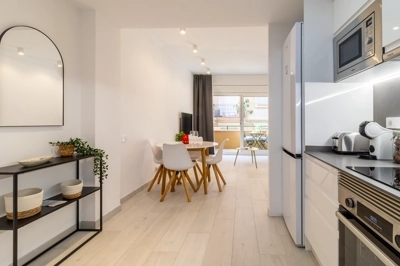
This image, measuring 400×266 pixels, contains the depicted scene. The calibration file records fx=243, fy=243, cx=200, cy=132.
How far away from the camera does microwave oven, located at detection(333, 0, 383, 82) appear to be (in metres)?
1.47

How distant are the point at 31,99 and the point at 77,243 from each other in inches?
53.8

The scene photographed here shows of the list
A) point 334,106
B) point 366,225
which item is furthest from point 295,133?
point 366,225

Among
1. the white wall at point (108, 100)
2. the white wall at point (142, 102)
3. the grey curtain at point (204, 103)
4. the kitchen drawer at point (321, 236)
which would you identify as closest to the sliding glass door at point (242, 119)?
the grey curtain at point (204, 103)

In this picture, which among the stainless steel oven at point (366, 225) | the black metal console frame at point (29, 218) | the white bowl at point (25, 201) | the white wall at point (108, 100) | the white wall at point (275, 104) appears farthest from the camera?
the white wall at point (275, 104)

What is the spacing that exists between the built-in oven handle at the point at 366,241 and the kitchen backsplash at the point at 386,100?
1.10 metres

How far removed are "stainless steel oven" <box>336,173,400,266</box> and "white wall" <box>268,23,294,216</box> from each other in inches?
60.9

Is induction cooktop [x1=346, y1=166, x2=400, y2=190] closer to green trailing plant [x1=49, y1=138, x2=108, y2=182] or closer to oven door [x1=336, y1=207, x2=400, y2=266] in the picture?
oven door [x1=336, y1=207, x2=400, y2=266]

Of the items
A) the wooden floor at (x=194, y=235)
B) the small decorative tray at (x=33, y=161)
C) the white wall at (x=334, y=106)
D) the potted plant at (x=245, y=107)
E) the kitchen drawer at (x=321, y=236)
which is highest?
the potted plant at (x=245, y=107)

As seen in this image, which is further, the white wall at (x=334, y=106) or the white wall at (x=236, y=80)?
the white wall at (x=236, y=80)

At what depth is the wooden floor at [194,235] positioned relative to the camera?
2.01 m

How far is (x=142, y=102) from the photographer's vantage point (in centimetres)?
416

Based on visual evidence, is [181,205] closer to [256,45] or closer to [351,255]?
[351,255]

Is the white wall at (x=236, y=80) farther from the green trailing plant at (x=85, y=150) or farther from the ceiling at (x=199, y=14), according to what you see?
the green trailing plant at (x=85, y=150)

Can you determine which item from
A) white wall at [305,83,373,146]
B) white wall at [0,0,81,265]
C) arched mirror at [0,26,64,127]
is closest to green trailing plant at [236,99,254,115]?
white wall at [305,83,373,146]
